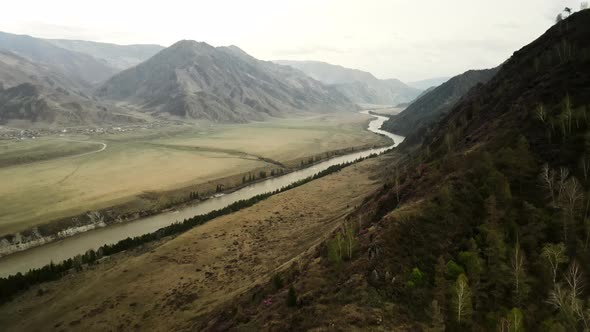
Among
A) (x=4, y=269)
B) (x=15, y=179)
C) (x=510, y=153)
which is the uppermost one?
(x=510, y=153)

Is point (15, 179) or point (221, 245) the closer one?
point (221, 245)

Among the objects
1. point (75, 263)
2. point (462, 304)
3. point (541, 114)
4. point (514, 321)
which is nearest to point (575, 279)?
point (514, 321)

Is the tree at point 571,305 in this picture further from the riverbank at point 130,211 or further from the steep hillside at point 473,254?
the riverbank at point 130,211

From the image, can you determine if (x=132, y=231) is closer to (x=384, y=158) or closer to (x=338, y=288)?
(x=338, y=288)

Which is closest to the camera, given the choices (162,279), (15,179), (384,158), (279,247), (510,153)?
(510,153)

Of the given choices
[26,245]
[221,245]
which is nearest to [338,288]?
[221,245]

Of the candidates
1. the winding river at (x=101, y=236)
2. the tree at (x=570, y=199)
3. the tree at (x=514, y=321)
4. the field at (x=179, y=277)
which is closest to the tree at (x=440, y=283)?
the tree at (x=514, y=321)

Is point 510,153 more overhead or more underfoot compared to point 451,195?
more overhead
